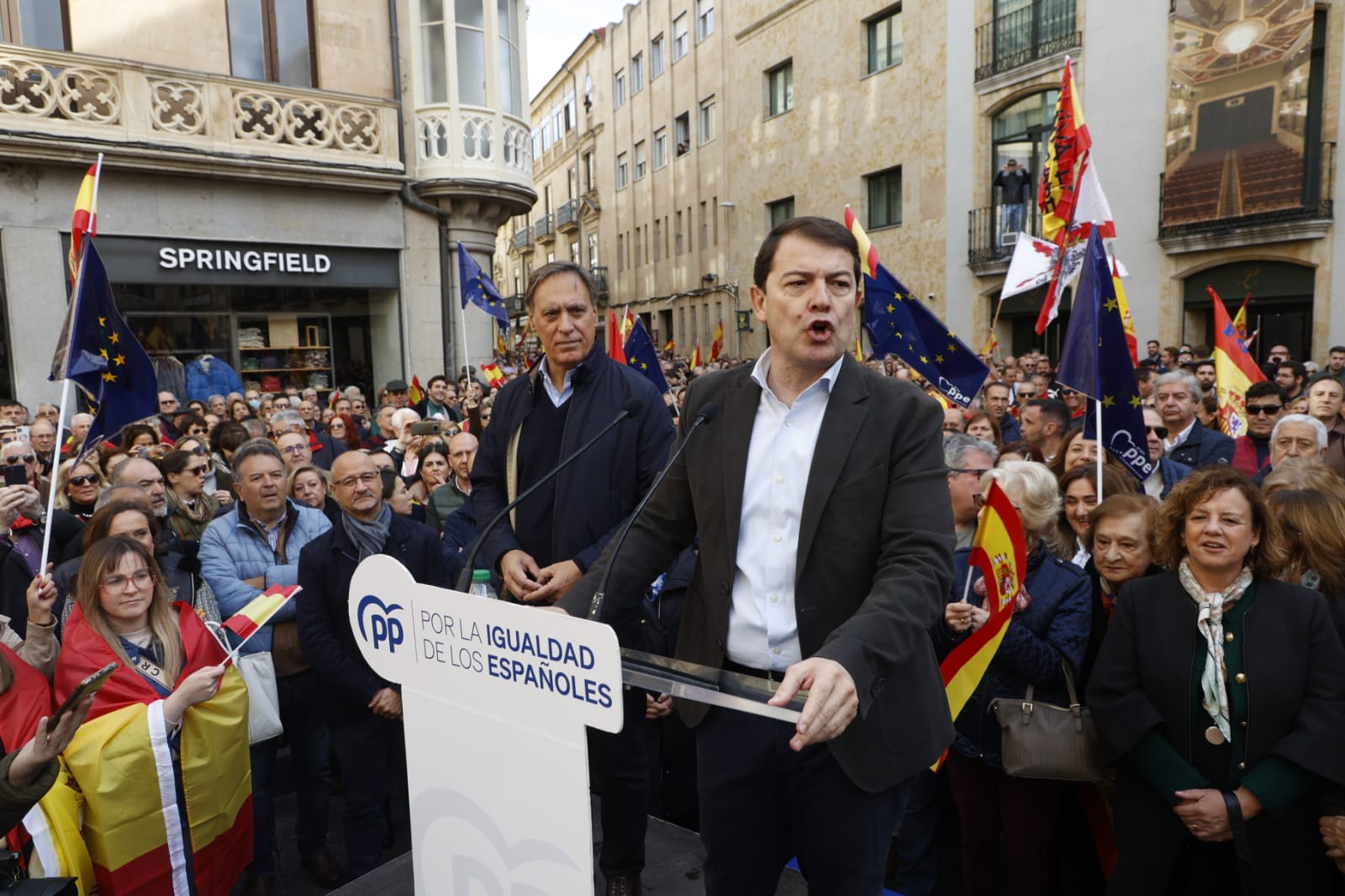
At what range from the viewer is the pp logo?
186 cm

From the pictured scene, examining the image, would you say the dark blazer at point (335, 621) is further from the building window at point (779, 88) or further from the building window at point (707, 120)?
the building window at point (707, 120)

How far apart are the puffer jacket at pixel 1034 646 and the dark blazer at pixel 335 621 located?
2.33 m

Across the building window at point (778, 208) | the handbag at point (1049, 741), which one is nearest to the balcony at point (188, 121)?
the handbag at point (1049, 741)

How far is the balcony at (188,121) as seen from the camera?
10945mm

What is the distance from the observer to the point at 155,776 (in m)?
3.14

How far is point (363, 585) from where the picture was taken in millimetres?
1892

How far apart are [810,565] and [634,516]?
1.32 feet

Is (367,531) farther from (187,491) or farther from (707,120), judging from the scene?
(707,120)

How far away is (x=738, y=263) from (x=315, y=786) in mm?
27002

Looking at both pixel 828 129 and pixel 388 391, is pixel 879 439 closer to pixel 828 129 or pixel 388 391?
pixel 388 391

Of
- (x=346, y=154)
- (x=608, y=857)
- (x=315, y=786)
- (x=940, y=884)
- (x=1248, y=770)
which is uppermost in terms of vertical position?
(x=346, y=154)

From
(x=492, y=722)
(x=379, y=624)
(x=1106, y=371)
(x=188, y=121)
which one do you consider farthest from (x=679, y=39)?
(x=492, y=722)

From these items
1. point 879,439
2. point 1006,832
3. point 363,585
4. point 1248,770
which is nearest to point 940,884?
point 1006,832

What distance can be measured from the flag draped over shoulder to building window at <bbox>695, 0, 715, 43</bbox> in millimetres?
26868
